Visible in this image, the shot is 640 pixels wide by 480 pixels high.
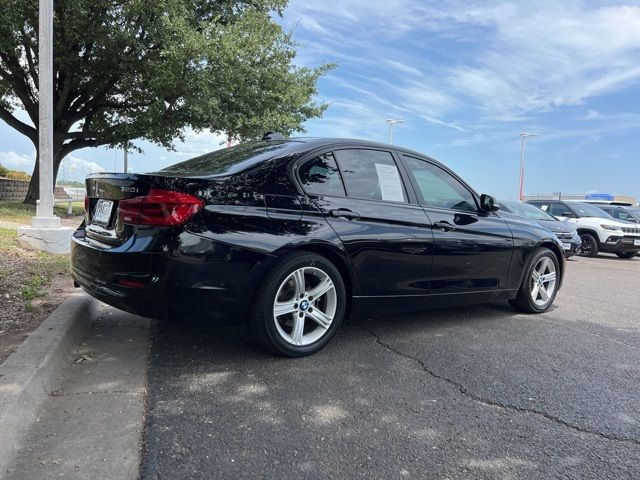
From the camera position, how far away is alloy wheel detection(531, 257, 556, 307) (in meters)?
5.51

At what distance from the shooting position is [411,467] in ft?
7.82

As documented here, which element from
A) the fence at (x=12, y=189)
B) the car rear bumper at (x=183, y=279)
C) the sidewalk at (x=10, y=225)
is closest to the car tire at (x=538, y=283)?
the car rear bumper at (x=183, y=279)

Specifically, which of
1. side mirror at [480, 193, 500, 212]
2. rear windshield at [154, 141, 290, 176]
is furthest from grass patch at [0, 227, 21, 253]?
side mirror at [480, 193, 500, 212]

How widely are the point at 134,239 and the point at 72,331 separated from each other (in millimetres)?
1070

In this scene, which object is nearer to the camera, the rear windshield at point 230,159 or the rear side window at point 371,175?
the rear windshield at point 230,159

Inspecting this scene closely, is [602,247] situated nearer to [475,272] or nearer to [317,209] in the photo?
[475,272]

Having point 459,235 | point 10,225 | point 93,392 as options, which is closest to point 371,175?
point 459,235

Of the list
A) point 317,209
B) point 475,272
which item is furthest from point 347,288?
point 475,272

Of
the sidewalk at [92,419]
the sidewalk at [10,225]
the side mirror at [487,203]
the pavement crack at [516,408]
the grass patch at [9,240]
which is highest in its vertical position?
the side mirror at [487,203]

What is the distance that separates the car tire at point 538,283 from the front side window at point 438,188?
106cm

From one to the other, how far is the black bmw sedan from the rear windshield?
2 centimetres

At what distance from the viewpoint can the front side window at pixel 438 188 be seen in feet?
14.7

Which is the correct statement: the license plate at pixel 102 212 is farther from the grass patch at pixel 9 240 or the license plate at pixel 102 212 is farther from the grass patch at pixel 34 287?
the grass patch at pixel 9 240

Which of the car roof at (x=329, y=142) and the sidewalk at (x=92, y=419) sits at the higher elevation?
the car roof at (x=329, y=142)
